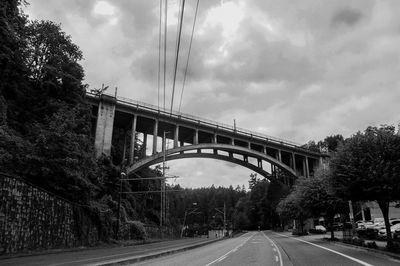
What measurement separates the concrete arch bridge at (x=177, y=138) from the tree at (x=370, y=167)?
30352 millimetres

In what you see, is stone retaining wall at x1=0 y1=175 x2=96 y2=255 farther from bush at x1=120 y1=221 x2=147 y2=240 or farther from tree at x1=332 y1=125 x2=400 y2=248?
tree at x1=332 y1=125 x2=400 y2=248

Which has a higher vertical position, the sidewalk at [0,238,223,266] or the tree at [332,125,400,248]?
the tree at [332,125,400,248]

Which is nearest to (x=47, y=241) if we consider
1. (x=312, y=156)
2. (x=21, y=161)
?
(x=21, y=161)

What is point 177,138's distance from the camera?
5344 cm

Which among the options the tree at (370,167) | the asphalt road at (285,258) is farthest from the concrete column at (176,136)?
the tree at (370,167)

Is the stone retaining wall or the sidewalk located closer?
the sidewalk

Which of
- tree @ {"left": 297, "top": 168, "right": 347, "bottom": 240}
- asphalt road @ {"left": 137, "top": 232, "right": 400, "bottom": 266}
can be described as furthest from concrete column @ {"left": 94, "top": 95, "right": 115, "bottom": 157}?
asphalt road @ {"left": 137, "top": 232, "right": 400, "bottom": 266}

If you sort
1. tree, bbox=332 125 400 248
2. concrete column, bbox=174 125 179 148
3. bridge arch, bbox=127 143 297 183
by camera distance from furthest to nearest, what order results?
1. concrete column, bbox=174 125 179 148
2. bridge arch, bbox=127 143 297 183
3. tree, bbox=332 125 400 248

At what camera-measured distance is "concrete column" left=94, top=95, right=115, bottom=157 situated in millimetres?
43875

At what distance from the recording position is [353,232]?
28562 millimetres

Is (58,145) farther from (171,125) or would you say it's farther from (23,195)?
(171,125)

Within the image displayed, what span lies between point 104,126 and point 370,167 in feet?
109

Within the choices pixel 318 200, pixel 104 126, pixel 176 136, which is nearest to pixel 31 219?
pixel 104 126

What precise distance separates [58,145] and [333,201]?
2458 cm
